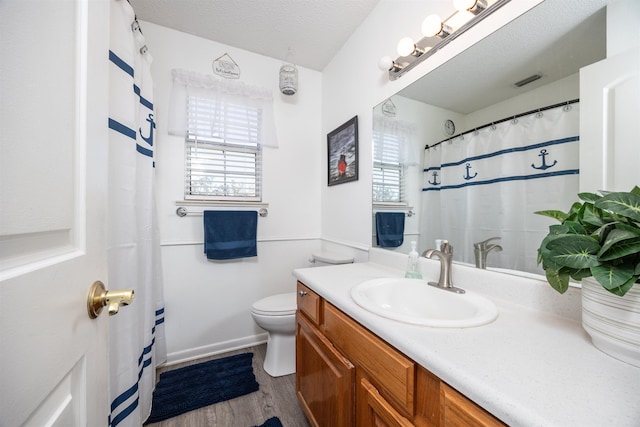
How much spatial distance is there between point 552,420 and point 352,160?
5.19 ft

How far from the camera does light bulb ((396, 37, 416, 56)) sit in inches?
47.9

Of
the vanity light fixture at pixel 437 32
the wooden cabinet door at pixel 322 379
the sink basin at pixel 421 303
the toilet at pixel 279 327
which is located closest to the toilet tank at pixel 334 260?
the toilet at pixel 279 327

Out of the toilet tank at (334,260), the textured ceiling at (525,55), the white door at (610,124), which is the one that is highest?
the textured ceiling at (525,55)

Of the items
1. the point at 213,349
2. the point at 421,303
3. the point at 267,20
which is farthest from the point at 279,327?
the point at 267,20

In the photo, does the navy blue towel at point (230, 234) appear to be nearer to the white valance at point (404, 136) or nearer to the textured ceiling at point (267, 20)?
the white valance at point (404, 136)

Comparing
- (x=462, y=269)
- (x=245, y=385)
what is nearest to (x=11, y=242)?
(x=462, y=269)

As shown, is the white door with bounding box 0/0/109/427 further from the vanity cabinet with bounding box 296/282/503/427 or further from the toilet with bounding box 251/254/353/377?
the toilet with bounding box 251/254/353/377

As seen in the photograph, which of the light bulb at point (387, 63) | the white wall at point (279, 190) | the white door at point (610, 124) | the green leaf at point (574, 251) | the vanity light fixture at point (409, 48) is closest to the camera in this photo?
the green leaf at point (574, 251)

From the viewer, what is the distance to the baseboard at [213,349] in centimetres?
179

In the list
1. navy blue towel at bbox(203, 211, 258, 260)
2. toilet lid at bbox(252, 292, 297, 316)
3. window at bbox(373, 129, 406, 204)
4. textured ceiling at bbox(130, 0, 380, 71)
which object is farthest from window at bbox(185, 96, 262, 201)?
window at bbox(373, 129, 406, 204)

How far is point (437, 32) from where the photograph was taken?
1082mm

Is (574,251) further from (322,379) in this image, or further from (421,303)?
(322,379)

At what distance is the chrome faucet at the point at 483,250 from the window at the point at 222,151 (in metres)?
1.59

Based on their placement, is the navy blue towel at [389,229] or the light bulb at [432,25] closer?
the light bulb at [432,25]
